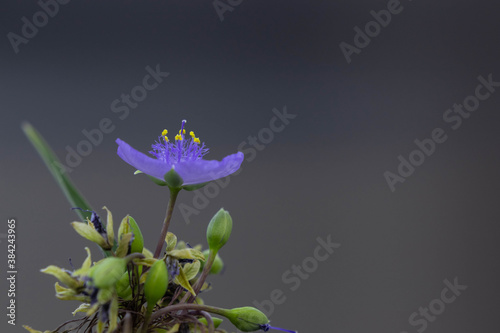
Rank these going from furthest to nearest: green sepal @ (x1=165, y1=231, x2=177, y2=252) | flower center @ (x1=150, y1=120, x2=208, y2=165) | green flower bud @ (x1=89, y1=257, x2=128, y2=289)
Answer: flower center @ (x1=150, y1=120, x2=208, y2=165) < green sepal @ (x1=165, y1=231, x2=177, y2=252) < green flower bud @ (x1=89, y1=257, x2=128, y2=289)

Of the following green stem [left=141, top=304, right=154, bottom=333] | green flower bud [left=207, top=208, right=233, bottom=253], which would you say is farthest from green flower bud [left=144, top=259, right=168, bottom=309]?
green flower bud [left=207, top=208, right=233, bottom=253]

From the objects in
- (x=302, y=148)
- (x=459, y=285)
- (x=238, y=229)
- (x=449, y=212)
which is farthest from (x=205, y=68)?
(x=459, y=285)

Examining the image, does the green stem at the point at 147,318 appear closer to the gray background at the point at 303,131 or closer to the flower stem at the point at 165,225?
the flower stem at the point at 165,225

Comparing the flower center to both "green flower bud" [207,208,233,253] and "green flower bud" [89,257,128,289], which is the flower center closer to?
"green flower bud" [207,208,233,253]

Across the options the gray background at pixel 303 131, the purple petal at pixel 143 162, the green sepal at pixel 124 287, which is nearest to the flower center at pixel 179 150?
the purple petal at pixel 143 162

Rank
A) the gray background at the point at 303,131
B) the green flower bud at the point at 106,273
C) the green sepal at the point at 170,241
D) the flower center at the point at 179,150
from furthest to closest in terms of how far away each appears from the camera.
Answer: the gray background at the point at 303,131 → the flower center at the point at 179,150 → the green sepal at the point at 170,241 → the green flower bud at the point at 106,273

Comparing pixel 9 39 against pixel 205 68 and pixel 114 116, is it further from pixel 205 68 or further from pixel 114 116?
pixel 205 68

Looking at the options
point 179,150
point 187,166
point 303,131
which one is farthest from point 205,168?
point 303,131
